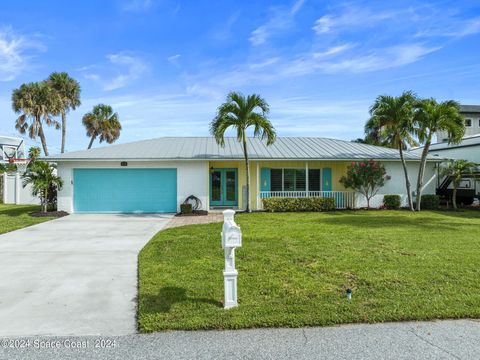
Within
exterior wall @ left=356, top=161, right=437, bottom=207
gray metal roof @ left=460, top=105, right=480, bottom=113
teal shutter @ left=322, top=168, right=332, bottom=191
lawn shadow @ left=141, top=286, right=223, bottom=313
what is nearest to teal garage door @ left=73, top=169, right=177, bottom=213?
teal shutter @ left=322, top=168, right=332, bottom=191

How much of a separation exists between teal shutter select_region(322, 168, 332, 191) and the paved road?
1372cm

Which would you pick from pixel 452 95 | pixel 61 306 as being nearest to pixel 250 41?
pixel 452 95

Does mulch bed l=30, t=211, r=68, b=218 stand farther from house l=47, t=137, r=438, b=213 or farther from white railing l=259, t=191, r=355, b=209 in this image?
white railing l=259, t=191, r=355, b=209

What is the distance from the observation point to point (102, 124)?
3031 cm

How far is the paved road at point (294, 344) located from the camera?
3.21m

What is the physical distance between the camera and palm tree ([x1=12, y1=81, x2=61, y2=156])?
84.7ft

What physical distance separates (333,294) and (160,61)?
1209cm

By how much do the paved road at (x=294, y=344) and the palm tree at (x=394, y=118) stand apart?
1254cm

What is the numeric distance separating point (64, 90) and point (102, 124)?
405 centimetres

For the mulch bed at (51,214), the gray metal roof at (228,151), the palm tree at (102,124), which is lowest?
the mulch bed at (51,214)

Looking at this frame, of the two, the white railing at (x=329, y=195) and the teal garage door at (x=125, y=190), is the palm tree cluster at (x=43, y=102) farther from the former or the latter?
the white railing at (x=329, y=195)

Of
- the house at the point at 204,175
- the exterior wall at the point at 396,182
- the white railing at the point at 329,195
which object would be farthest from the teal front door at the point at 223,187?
the exterior wall at the point at 396,182

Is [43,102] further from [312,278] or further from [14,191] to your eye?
[312,278]

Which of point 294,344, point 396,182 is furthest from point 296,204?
point 294,344
